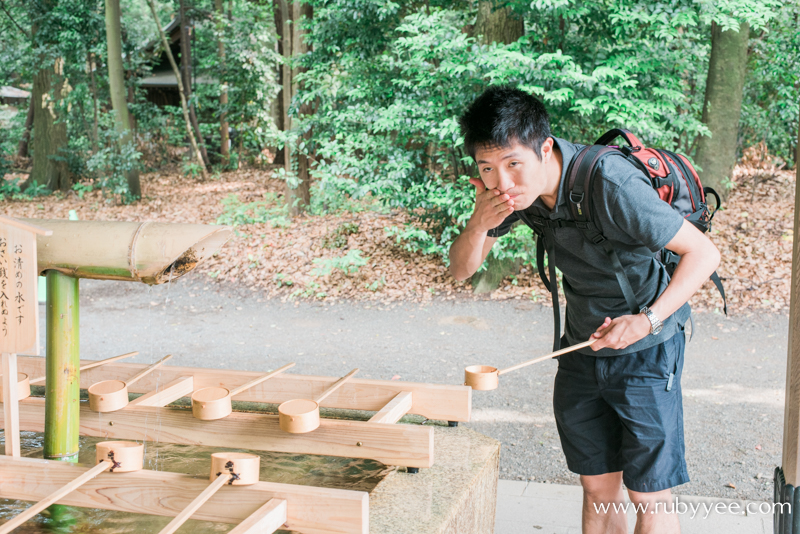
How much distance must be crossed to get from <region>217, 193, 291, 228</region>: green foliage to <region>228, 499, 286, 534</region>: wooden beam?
8.23 m

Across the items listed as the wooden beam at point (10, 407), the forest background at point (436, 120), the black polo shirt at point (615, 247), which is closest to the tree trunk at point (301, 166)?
the forest background at point (436, 120)

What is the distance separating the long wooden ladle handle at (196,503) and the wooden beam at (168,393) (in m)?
0.84

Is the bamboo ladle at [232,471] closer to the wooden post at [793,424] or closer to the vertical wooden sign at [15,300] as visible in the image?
the vertical wooden sign at [15,300]

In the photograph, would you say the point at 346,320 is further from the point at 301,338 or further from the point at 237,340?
the point at 237,340

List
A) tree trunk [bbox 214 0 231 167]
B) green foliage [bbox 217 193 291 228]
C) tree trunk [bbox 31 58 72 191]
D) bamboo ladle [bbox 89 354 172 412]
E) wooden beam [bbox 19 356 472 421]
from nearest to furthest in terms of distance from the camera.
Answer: bamboo ladle [bbox 89 354 172 412], wooden beam [bbox 19 356 472 421], green foliage [bbox 217 193 291 228], tree trunk [bbox 31 58 72 191], tree trunk [bbox 214 0 231 167]

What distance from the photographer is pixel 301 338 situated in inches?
239

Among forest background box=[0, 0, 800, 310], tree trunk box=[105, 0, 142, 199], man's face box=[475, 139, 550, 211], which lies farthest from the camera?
tree trunk box=[105, 0, 142, 199]

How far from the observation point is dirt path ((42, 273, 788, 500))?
3.74 meters

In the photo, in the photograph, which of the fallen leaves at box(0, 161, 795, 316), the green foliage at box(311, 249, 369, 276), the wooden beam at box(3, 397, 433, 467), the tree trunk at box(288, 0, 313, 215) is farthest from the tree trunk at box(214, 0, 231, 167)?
the wooden beam at box(3, 397, 433, 467)

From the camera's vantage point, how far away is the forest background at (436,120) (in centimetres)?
606

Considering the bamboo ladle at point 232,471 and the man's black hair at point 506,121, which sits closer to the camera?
the bamboo ladle at point 232,471

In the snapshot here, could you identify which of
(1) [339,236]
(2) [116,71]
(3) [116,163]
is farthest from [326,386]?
(2) [116,71]

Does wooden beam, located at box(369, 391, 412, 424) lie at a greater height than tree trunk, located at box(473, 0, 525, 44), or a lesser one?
lesser

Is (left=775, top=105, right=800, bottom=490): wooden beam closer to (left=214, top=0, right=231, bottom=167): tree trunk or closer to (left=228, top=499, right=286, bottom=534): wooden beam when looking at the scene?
(left=228, top=499, right=286, bottom=534): wooden beam
